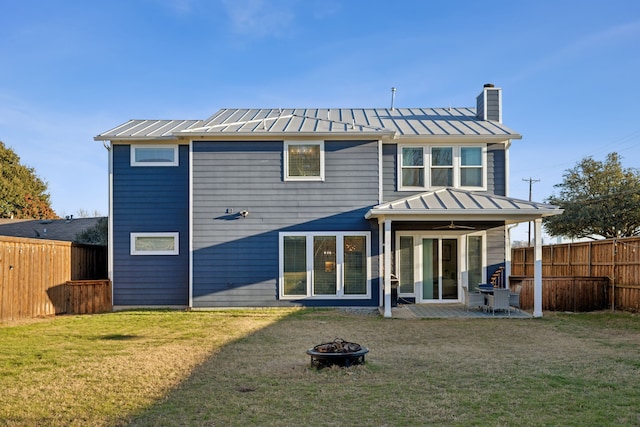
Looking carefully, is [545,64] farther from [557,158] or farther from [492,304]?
[557,158]

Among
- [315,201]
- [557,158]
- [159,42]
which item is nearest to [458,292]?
[315,201]

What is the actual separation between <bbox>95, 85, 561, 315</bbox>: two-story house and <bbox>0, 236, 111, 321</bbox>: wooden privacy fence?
1196 mm

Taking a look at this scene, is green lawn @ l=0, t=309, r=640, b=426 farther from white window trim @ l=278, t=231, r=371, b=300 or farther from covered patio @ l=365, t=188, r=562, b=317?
white window trim @ l=278, t=231, r=371, b=300

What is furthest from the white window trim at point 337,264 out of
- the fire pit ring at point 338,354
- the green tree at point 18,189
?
the green tree at point 18,189

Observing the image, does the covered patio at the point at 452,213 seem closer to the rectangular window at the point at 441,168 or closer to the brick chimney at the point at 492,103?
the rectangular window at the point at 441,168

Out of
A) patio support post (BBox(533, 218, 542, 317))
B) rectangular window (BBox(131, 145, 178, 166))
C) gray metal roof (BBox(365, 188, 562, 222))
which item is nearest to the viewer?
gray metal roof (BBox(365, 188, 562, 222))

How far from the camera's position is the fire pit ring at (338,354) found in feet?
22.1

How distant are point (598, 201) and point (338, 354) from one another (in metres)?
25.8

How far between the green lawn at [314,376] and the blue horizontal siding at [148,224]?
3.35 metres

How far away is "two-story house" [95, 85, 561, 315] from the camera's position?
14.0m

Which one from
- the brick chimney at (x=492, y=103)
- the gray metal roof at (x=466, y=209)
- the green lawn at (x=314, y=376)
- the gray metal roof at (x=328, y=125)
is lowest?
the green lawn at (x=314, y=376)

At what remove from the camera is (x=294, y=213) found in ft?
46.2

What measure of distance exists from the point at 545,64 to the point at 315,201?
8.50 m

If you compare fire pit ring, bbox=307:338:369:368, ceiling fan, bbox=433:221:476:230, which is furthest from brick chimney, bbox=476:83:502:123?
fire pit ring, bbox=307:338:369:368
